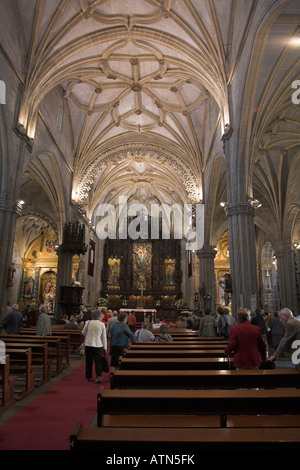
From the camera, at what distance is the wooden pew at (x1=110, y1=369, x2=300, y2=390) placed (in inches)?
130

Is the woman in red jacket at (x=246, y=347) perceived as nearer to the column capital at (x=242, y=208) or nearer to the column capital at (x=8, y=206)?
the column capital at (x=242, y=208)

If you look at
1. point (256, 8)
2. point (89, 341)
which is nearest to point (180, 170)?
point (256, 8)

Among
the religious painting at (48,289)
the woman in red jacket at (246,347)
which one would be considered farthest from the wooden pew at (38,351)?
the religious painting at (48,289)

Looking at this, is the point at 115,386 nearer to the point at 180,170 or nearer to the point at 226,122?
the point at 226,122

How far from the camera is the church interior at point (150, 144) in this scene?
38.4ft

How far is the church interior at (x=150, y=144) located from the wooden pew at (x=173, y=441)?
8942mm

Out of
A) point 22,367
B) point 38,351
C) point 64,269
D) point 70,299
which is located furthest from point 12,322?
point 64,269

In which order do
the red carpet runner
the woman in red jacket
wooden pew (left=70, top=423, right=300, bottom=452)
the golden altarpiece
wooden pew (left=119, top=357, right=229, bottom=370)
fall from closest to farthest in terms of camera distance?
wooden pew (left=70, top=423, right=300, bottom=452)
the red carpet runner
the woman in red jacket
wooden pew (left=119, top=357, right=229, bottom=370)
the golden altarpiece

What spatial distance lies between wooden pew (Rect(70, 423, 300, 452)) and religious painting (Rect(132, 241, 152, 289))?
31946 mm

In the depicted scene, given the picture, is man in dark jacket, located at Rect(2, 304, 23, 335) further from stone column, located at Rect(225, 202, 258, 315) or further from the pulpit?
the pulpit

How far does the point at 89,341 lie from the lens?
A: 6.68 m

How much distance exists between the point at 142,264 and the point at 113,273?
3287 mm

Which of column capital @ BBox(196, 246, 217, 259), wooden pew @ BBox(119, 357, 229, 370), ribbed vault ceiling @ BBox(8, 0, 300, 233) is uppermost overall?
ribbed vault ceiling @ BBox(8, 0, 300, 233)

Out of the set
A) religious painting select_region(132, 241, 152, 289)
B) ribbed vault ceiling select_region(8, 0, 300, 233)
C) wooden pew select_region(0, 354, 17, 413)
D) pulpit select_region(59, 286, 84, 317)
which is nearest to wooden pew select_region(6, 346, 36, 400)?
wooden pew select_region(0, 354, 17, 413)
